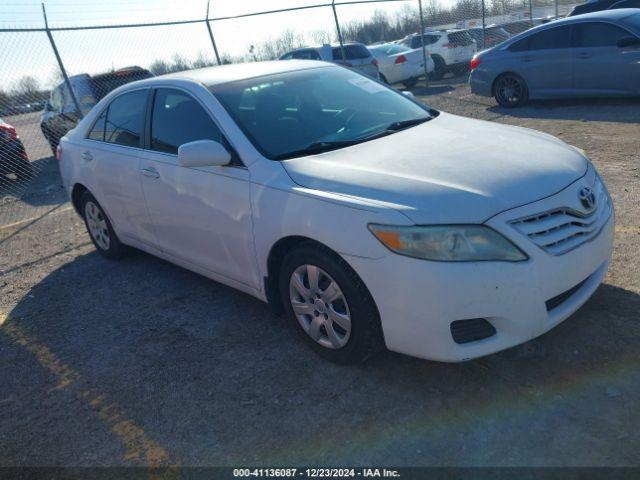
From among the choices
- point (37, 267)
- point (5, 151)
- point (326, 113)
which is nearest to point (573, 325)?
point (326, 113)

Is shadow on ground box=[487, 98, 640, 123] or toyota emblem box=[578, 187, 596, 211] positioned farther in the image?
shadow on ground box=[487, 98, 640, 123]

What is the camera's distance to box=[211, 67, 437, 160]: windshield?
11.9 feet

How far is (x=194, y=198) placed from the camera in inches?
155

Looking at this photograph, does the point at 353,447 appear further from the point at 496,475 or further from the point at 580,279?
the point at 580,279

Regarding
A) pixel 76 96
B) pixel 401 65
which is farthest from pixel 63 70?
pixel 401 65

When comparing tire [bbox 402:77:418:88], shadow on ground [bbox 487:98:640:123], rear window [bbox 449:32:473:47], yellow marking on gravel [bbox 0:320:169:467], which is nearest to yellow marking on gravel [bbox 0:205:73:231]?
yellow marking on gravel [bbox 0:320:169:467]

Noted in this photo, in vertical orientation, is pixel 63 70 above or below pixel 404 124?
above

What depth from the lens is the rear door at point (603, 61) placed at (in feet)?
29.9

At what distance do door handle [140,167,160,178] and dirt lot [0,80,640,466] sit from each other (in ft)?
3.28

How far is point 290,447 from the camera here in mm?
2771

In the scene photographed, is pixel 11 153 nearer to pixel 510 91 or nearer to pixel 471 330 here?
pixel 510 91

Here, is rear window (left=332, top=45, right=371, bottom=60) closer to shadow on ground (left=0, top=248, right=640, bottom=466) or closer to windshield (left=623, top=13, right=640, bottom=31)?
windshield (left=623, top=13, right=640, bottom=31)

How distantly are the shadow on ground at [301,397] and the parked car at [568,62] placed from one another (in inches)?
272

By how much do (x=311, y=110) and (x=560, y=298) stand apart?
78.1 inches
